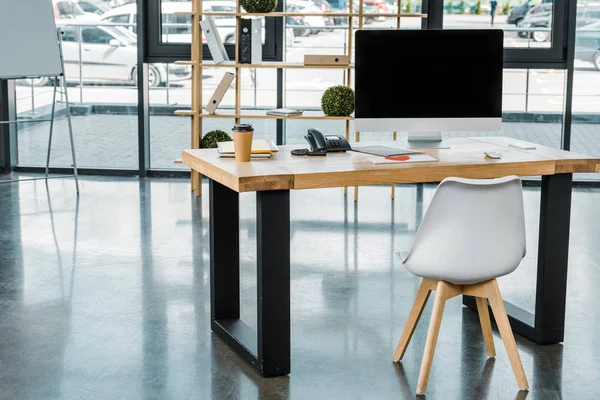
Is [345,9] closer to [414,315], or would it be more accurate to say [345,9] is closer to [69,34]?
[69,34]

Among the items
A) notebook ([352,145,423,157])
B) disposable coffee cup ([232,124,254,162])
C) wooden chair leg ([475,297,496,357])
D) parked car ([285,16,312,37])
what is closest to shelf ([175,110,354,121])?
parked car ([285,16,312,37])

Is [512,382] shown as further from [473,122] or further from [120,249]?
[120,249]

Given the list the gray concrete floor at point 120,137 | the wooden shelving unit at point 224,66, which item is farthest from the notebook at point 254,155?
the gray concrete floor at point 120,137

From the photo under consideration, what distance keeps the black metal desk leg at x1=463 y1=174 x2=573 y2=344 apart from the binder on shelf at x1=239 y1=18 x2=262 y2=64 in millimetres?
3355

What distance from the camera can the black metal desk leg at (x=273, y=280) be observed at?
3.25 m

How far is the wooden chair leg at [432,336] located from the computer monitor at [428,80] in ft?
2.94

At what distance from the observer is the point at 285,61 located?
7105mm

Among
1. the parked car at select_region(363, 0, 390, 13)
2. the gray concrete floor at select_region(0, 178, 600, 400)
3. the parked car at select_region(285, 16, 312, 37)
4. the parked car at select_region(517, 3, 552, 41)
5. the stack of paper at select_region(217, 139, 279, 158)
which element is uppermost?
the parked car at select_region(363, 0, 390, 13)

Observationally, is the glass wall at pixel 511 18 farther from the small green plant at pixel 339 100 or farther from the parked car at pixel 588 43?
the small green plant at pixel 339 100

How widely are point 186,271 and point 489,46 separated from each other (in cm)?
192

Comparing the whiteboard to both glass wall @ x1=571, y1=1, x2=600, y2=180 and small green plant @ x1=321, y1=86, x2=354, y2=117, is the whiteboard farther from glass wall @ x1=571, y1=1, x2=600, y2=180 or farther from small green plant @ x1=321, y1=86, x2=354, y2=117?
glass wall @ x1=571, y1=1, x2=600, y2=180

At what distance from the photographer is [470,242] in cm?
313

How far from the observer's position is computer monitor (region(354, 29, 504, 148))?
383cm

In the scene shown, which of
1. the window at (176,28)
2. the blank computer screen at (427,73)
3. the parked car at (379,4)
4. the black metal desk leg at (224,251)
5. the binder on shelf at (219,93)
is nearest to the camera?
the black metal desk leg at (224,251)
